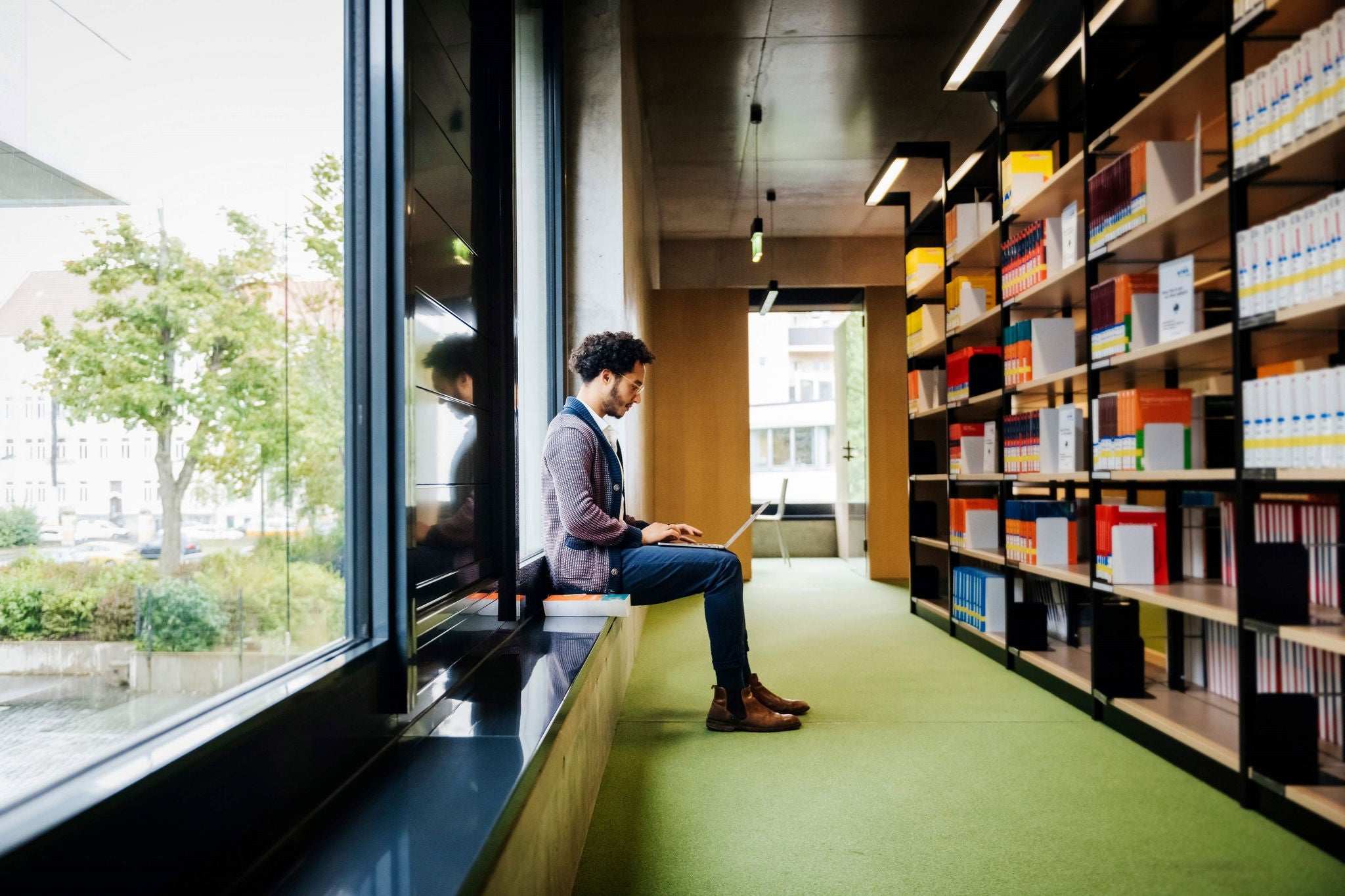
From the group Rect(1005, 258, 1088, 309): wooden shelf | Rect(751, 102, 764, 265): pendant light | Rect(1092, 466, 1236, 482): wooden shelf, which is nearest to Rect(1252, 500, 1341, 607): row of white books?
Rect(1092, 466, 1236, 482): wooden shelf

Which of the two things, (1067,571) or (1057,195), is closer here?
(1067,571)

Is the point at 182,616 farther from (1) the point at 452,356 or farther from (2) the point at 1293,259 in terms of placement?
(2) the point at 1293,259

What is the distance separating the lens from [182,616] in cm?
99

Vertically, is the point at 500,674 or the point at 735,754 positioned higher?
the point at 500,674

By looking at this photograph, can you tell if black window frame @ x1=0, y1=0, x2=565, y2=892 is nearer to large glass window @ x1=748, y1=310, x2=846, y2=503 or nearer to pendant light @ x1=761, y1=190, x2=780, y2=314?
pendant light @ x1=761, y1=190, x2=780, y2=314

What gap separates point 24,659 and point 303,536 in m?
0.61

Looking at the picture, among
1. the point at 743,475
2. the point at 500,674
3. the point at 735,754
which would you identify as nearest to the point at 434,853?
the point at 500,674

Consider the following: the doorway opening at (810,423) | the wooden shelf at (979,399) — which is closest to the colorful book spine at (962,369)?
the wooden shelf at (979,399)

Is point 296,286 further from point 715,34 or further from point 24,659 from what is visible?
point 715,34

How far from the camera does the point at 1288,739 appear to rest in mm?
2166

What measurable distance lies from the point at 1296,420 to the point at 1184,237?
0.93m

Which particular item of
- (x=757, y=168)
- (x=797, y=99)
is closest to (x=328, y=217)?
(x=797, y=99)

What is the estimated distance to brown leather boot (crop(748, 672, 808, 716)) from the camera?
10.0ft

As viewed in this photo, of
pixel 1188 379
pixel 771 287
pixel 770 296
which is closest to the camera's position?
pixel 1188 379
